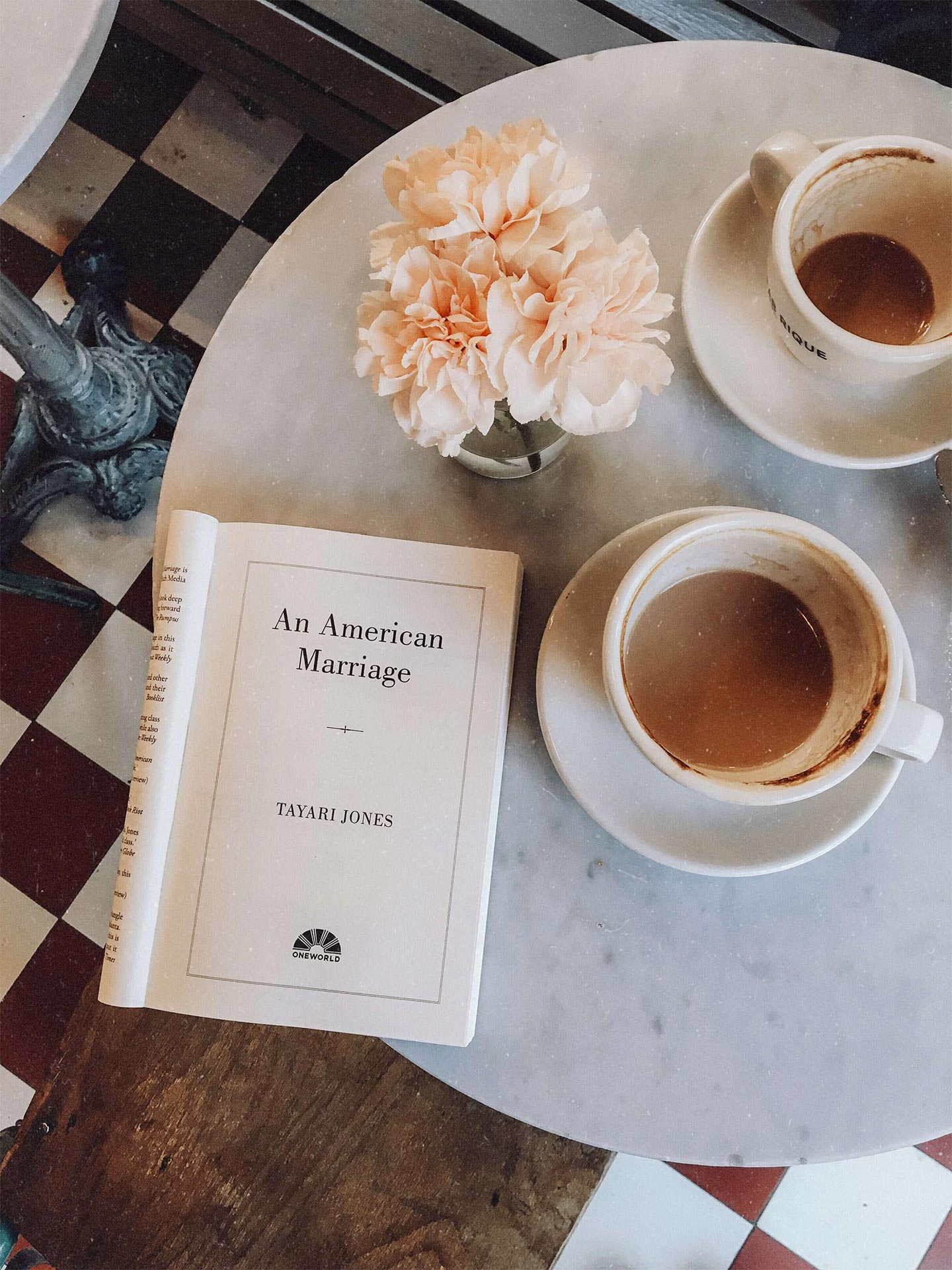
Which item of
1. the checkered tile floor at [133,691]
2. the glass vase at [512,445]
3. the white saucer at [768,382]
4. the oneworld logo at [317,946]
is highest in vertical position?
the white saucer at [768,382]

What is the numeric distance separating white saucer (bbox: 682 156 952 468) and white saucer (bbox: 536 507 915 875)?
9cm

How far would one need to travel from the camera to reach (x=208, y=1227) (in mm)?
747

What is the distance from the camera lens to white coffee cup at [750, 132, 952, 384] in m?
0.51

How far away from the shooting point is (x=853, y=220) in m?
0.56

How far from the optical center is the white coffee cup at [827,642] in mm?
460

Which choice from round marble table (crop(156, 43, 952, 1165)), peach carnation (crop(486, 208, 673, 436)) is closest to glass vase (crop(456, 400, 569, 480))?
round marble table (crop(156, 43, 952, 1165))

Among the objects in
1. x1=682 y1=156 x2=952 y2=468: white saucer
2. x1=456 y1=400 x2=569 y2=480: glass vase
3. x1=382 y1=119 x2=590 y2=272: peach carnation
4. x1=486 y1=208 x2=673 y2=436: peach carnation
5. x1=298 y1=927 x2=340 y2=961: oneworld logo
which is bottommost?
x1=298 y1=927 x2=340 y2=961: oneworld logo

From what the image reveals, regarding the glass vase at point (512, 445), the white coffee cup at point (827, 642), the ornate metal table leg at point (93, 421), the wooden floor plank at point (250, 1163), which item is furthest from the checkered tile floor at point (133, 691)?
the white coffee cup at point (827, 642)

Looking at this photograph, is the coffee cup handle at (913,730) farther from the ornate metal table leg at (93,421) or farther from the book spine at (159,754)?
the ornate metal table leg at (93,421)

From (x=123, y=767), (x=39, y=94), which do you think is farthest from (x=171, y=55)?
(x=123, y=767)

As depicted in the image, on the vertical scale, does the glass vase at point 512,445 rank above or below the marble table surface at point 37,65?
below

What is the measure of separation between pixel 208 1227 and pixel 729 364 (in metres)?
0.78

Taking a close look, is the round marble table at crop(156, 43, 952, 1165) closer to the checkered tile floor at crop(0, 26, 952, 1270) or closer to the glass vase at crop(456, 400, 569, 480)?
the glass vase at crop(456, 400, 569, 480)

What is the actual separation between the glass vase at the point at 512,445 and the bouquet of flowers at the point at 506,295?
0.13 m
